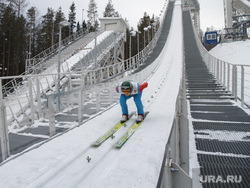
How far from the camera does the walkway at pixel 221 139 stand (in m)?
2.66

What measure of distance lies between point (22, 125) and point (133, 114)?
3316mm

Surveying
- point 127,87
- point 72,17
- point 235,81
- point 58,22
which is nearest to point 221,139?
Result: point 127,87

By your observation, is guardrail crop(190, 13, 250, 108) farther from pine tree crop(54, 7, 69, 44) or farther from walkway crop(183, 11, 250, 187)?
pine tree crop(54, 7, 69, 44)

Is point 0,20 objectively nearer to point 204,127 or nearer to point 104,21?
point 104,21

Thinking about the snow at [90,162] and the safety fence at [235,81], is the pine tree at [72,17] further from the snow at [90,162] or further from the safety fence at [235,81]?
the snow at [90,162]

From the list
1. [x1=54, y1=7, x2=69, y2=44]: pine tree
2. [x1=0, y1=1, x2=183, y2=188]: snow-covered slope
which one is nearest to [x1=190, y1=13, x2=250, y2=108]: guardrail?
[x1=0, y1=1, x2=183, y2=188]: snow-covered slope

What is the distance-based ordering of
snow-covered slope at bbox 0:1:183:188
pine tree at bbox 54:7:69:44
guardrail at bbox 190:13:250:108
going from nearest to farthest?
snow-covered slope at bbox 0:1:183:188 → guardrail at bbox 190:13:250:108 → pine tree at bbox 54:7:69:44

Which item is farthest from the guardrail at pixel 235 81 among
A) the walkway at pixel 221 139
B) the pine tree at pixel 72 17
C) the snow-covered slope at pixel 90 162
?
the pine tree at pixel 72 17

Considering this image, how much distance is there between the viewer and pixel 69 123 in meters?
5.40

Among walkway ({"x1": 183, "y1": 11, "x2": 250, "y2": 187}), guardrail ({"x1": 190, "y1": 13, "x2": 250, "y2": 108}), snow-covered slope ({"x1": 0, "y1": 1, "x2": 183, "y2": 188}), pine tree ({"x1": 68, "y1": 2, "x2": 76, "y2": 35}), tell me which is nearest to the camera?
snow-covered slope ({"x1": 0, "y1": 1, "x2": 183, "y2": 188})

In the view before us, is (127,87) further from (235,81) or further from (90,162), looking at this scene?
(235,81)

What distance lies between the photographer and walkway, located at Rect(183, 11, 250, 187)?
8.72ft

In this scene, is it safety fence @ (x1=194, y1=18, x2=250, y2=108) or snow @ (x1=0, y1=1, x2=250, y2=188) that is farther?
safety fence @ (x1=194, y1=18, x2=250, y2=108)

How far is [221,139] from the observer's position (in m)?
3.90
